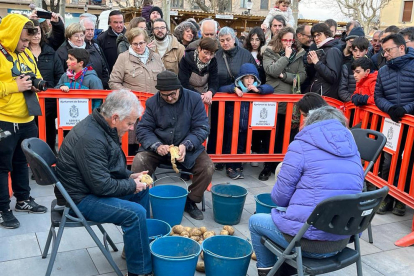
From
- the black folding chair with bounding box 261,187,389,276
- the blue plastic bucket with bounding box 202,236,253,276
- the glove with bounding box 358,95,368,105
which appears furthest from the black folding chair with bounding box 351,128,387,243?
the blue plastic bucket with bounding box 202,236,253,276

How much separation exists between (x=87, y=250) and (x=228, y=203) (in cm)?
144

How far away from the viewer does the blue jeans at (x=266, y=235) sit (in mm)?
2837

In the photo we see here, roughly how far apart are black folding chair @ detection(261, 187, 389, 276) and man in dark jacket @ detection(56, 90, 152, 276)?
1.04 metres

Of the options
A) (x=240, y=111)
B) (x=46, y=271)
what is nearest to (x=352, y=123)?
(x=240, y=111)

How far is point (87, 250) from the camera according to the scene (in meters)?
3.69

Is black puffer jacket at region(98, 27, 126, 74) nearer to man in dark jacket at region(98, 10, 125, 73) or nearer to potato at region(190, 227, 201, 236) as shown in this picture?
man in dark jacket at region(98, 10, 125, 73)

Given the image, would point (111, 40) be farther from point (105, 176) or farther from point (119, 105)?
point (105, 176)

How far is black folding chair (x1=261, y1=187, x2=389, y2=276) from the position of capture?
241 centimetres

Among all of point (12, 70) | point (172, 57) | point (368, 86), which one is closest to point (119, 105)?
point (12, 70)

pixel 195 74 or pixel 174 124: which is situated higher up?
pixel 195 74

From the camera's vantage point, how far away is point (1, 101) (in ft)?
12.9

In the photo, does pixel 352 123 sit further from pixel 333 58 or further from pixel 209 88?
pixel 209 88

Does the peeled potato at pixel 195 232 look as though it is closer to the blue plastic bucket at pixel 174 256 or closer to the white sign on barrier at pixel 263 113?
the blue plastic bucket at pixel 174 256

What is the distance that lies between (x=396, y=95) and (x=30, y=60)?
3997mm
